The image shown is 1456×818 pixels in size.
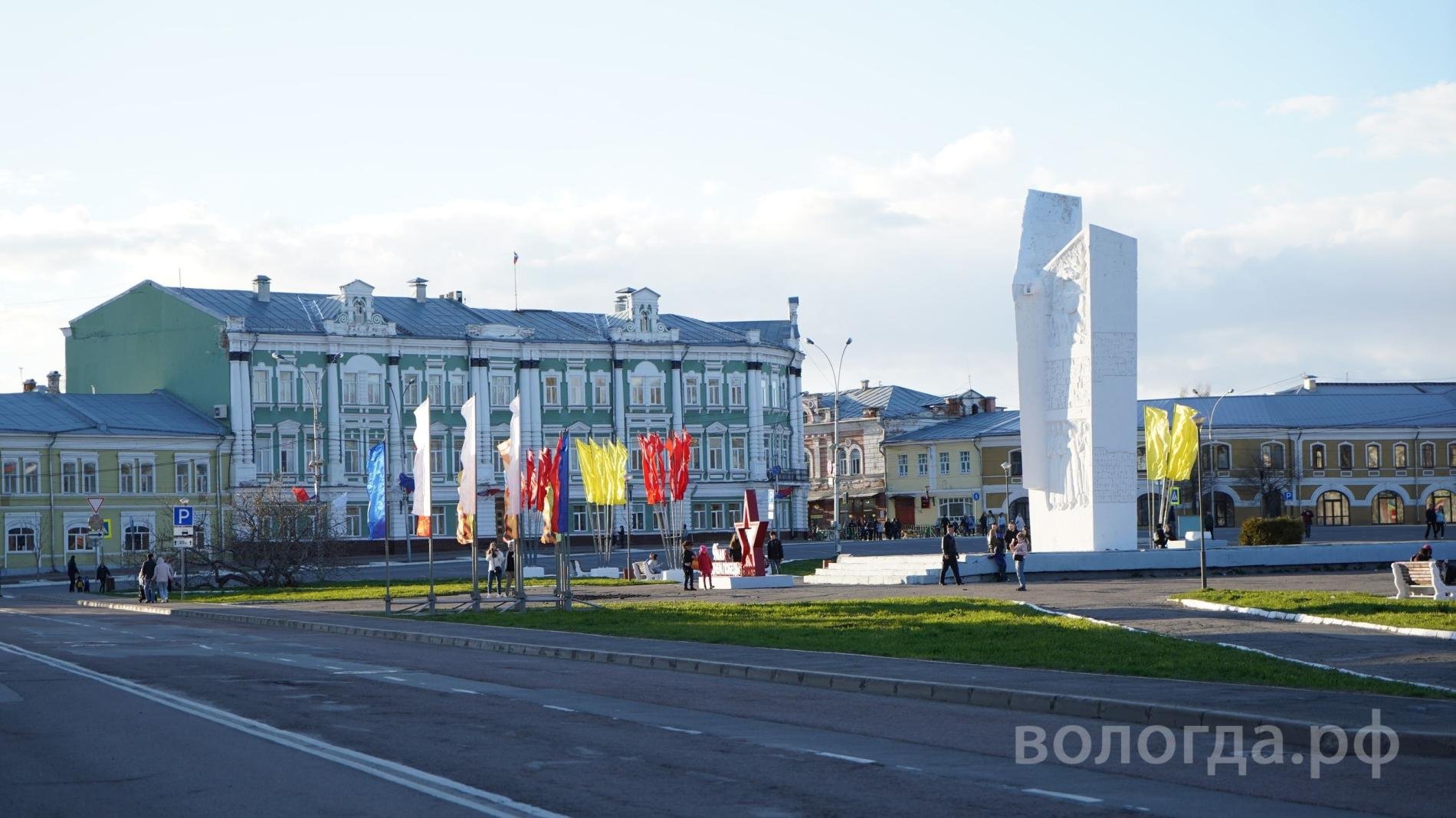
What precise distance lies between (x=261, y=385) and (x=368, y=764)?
72459mm

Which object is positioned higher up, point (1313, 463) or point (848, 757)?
point (1313, 463)

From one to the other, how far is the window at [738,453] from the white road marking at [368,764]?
7385 cm

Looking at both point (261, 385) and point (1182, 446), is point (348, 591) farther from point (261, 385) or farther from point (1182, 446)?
point (261, 385)

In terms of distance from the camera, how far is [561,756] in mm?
13766

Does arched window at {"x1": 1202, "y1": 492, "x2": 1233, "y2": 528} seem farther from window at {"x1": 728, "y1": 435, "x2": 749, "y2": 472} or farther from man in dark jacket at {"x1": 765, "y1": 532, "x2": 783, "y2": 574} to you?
man in dark jacket at {"x1": 765, "y1": 532, "x2": 783, "y2": 574}

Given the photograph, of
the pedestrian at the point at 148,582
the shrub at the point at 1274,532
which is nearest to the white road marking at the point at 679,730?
the pedestrian at the point at 148,582

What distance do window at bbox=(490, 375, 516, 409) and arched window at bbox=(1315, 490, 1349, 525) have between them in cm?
4878

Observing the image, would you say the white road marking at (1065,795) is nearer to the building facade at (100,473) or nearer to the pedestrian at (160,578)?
the pedestrian at (160,578)

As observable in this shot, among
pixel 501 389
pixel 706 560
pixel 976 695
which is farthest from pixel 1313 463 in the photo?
pixel 976 695

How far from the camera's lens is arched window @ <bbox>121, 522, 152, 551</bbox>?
79.6 meters

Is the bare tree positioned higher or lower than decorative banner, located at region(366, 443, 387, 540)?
lower

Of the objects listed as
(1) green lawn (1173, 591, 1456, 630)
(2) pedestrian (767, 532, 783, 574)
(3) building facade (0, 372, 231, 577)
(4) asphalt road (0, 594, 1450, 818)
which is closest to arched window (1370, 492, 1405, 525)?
(2) pedestrian (767, 532, 783, 574)

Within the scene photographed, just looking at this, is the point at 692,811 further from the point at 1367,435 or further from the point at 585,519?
the point at 1367,435

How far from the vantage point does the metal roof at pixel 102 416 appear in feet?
256
